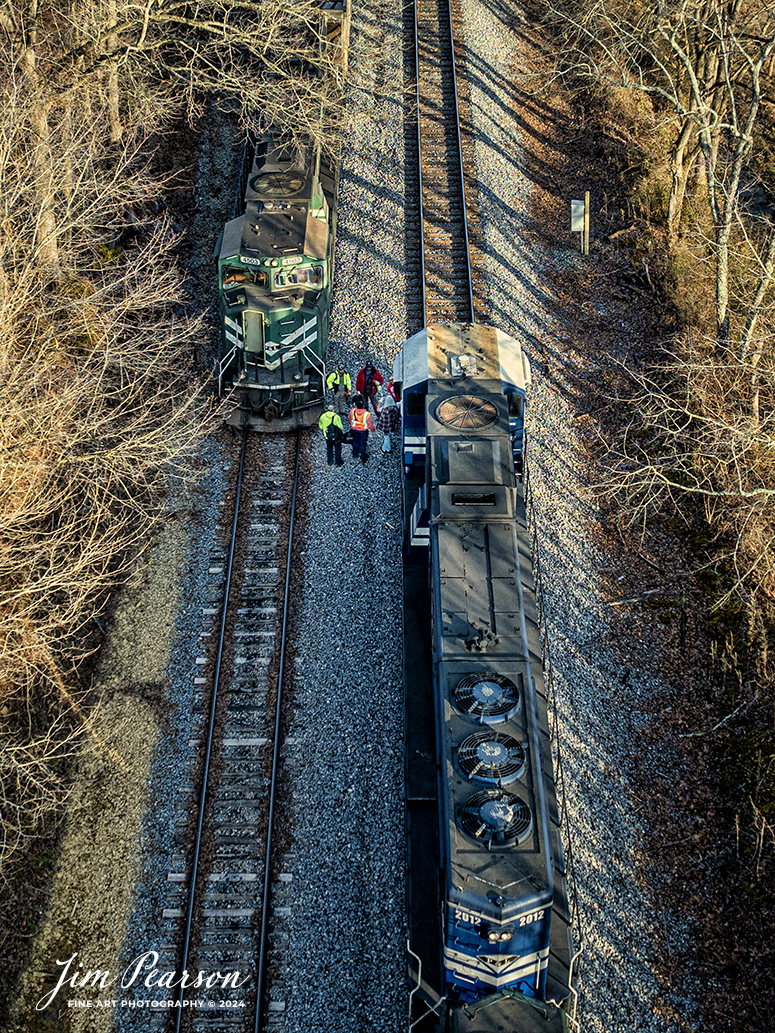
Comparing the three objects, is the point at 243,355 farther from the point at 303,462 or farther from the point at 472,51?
the point at 472,51

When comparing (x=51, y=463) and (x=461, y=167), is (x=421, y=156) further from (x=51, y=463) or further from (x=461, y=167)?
(x=51, y=463)

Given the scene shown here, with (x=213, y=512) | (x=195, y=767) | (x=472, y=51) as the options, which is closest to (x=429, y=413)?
(x=213, y=512)

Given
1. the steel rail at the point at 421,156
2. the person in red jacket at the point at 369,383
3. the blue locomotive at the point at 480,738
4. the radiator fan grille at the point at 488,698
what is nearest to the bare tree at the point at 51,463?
the person in red jacket at the point at 369,383

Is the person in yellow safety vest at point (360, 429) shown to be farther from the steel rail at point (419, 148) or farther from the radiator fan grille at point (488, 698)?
the radiator fan grille at point (488, 698)

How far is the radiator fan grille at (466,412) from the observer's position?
A: 15.7 metres

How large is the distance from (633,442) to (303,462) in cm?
674

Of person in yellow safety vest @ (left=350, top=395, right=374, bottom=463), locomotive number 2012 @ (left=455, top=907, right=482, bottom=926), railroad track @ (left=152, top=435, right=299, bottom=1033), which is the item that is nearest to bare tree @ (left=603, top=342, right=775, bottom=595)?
person in yellow safety vest @ (left=350, top=395, right=374, bottom=463)

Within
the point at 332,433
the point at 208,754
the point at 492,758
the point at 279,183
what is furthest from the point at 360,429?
the point at 492,758

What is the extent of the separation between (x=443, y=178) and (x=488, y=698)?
17462mm

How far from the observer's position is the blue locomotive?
11102 mm

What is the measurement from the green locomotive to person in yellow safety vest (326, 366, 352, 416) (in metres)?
0.36

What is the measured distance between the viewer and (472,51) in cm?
2981

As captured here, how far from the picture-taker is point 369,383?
2020cm

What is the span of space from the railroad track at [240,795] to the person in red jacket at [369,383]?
7.73ft
